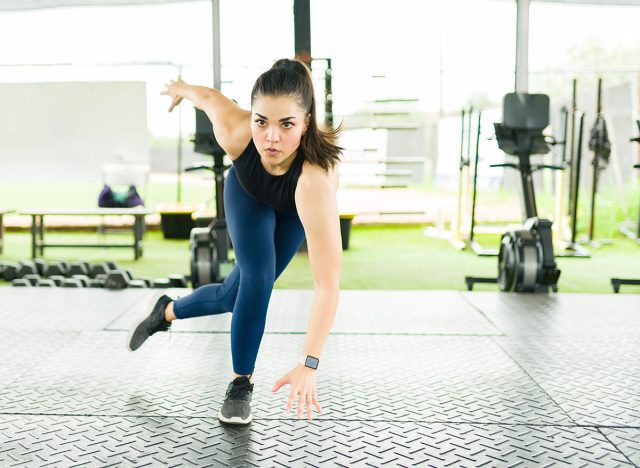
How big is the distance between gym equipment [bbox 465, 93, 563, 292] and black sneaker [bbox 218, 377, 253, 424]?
2259 millimetres

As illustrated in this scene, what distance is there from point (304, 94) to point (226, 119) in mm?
276

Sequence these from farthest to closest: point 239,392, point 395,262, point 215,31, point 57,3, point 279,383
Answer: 1. point 395,262
2. point 57,3
3. point 215,31
4. point 239,392
5. point 279,383

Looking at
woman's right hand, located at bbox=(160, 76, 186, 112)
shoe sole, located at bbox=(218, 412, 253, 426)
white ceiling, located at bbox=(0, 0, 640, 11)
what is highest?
white ceiling, located at bbox=(0, 0, 640, 11)

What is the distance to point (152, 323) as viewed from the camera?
219 cm

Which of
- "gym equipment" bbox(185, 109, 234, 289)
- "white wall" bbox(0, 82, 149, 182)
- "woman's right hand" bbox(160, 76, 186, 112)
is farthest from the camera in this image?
"white wall" bbox(0, 82, 149, 182)

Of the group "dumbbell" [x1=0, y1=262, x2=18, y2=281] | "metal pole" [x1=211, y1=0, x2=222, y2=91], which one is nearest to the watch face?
"metal pole" [x1=211, y1=0, x2=222, y2=91]

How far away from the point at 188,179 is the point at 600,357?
11.0m

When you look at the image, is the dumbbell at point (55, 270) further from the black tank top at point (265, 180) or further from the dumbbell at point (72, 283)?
the black tank top at point (265, 180)

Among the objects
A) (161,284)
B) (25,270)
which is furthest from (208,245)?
(25,270)

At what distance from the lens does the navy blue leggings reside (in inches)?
68.2

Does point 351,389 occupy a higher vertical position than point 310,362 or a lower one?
lower

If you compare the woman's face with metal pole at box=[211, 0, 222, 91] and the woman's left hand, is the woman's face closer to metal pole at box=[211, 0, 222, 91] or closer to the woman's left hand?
the woman's left hand

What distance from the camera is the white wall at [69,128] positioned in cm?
611

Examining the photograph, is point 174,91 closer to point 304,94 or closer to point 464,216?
point 304,94
